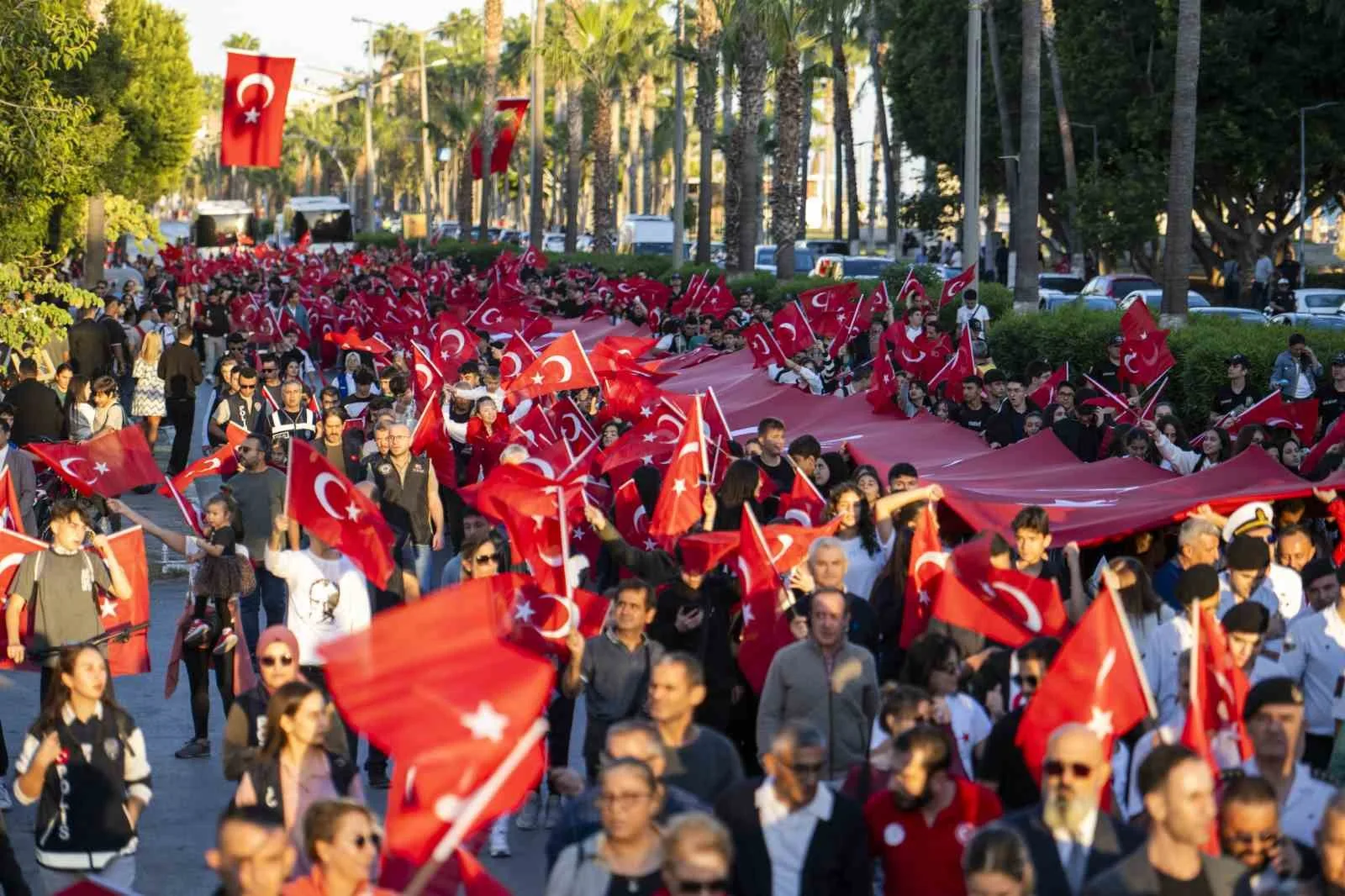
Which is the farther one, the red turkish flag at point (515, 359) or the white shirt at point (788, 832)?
the red turkish flag at point (515, 359)

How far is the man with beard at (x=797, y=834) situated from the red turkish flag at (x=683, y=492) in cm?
488

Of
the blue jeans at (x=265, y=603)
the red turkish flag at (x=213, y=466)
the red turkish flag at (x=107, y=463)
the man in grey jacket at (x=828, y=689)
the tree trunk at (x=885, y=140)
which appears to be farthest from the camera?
→ the tree trunk at (x=885, y=140)

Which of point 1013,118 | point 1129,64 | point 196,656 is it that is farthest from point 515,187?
point 196,656

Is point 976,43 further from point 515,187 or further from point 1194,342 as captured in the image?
point 515,187

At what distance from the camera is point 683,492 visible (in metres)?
10.9

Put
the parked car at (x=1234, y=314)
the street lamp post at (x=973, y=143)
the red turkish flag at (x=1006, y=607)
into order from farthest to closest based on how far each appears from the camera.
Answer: the street lamp post at (x=973, y=143) → the parked car at (x=1234, y=314) → the red turkish flag at (x=1006, y=607)

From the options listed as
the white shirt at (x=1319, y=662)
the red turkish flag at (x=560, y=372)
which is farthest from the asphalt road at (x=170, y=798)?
the red turkish flag at (x=560, y=372)

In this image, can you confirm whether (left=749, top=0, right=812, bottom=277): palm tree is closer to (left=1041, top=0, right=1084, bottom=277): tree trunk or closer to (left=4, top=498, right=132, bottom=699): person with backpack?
(left=1041, top=0, right=1084, bottom=277): tree trunk

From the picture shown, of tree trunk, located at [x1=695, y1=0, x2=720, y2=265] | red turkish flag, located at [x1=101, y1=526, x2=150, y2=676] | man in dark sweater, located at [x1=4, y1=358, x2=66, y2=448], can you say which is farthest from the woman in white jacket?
tree trunk, located at [x1=695, y1=0, x2=720, y2=265]

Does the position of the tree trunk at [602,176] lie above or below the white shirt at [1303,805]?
above

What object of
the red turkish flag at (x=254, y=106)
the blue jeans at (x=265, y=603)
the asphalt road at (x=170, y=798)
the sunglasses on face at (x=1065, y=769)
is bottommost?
the asphalt road at (x=170, y=798)

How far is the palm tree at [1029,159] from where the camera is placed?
1160 inches

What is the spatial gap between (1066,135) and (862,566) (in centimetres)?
4056

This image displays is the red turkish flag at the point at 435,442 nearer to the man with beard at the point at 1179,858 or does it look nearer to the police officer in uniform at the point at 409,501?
the police officer in uniform at the point at 409,501
